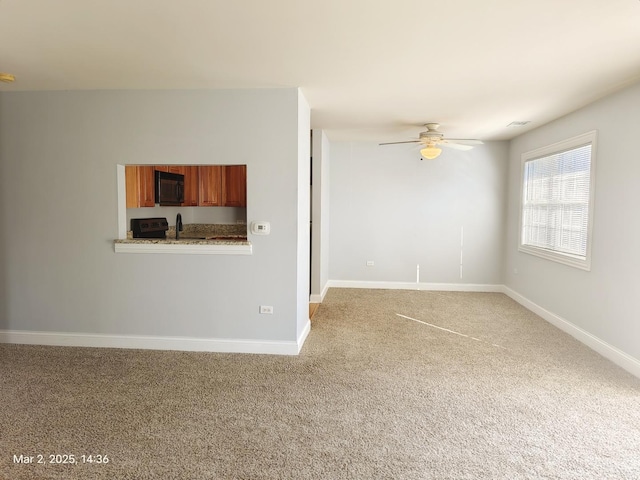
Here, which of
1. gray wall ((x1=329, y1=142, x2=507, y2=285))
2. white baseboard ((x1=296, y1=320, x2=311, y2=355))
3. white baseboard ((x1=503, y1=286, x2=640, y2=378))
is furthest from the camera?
gray wall ((x1=329, y1=142, x2=507, y2=285))

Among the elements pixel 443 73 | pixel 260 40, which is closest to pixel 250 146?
pixel 260 40

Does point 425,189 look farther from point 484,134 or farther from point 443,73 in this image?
point 443,73

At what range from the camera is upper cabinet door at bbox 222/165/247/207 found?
6082mm

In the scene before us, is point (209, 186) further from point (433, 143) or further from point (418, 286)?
point (418, 286)

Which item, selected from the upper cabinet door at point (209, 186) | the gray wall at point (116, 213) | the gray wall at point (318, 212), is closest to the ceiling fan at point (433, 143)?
the gray wall at point (318, 212)

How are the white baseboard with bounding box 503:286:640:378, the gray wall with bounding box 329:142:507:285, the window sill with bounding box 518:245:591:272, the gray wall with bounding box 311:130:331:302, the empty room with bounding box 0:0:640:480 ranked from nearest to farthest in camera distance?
the empty room with bounding box 0:0:640:480, the white baseboard with bounding box 503:286:640:378, the window sill with bounding box 518:245:591:272, the gray wall with bounding box 311:130:331:302, the gray wall with bounding box 329:142:507:285

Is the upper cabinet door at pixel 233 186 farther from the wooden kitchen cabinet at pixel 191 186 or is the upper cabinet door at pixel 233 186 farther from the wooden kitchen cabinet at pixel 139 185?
the wooden kitchen cabinet at pixel 139 185

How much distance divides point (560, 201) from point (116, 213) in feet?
16.9

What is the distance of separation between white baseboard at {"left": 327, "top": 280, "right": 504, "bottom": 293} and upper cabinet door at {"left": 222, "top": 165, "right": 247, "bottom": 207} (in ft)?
7.17

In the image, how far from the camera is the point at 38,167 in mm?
4062

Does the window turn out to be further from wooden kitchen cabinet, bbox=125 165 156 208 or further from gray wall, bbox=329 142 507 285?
wooden kitchen cabinet, bbox=125 165 156 208

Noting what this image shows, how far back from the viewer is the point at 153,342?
4059 mm

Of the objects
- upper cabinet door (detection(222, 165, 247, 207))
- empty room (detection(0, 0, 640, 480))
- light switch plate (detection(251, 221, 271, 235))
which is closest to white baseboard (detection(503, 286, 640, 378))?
empty room (detection(0, 0, 640, 480))

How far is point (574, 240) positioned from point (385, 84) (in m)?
2.95
